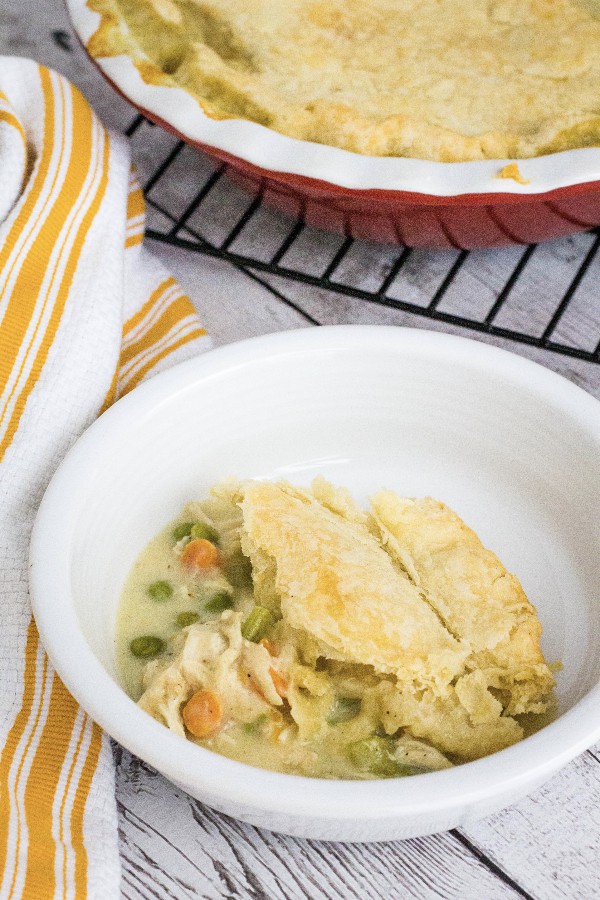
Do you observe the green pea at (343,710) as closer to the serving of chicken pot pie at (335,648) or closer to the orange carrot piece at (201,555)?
the serving of chicken pot pie at (335,648)

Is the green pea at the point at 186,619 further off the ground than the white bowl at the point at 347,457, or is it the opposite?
the white bowl at the point at 347,457

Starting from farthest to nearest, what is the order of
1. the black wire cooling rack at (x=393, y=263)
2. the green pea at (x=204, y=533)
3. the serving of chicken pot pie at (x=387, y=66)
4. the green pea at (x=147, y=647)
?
the black wire cooling rack at (x=393, y=263) < the serving of chicken pot pie at (x=387, y=66) < the green pea at (x=204, y=533) < the green pea at (x=147, y=647)

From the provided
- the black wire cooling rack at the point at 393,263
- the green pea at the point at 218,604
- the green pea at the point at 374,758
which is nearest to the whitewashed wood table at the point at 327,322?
the black wire cooling rack at the point at 393,263

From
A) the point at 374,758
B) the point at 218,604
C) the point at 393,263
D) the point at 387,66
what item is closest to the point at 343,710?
the point at 374,758

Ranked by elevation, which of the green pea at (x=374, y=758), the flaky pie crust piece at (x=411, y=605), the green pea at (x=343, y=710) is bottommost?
the green pea at (x=343, y=710)

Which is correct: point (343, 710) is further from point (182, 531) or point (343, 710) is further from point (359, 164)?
point (359, 164)
